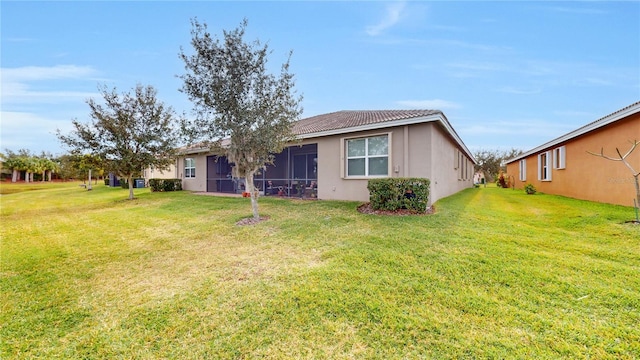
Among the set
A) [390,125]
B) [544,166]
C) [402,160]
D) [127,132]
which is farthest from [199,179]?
[544,166]

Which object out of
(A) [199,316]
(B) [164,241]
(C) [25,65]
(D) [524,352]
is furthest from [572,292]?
(C) [25,65]

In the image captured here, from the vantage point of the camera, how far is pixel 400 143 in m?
9.62

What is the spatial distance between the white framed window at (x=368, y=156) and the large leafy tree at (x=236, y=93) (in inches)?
143

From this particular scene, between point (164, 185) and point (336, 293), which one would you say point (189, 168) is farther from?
point (336, 293)

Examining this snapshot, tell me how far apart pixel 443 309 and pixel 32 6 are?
14447 mm

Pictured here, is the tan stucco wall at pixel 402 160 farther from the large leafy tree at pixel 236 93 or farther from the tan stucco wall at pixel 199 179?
the tan stucco wall at pixel 199 179

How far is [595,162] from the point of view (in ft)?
34.2

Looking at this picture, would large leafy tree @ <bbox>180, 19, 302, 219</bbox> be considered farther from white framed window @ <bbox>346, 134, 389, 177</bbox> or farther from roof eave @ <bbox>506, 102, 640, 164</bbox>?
roof eave @ <bbox>506, 102, 640, 164</bbox>

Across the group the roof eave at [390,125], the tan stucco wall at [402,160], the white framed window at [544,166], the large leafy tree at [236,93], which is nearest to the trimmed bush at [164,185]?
the roof eave at [390,125]

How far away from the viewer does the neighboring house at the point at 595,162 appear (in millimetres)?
8594

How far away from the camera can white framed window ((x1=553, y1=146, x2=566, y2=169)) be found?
13172mm

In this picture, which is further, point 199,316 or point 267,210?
point 267,210

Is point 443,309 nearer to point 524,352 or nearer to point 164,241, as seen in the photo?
point 524,352

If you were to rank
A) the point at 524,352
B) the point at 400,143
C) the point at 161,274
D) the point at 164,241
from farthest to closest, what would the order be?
the point at 400,143
the point at 164,241
the point at 161,274
the point at 524,352
